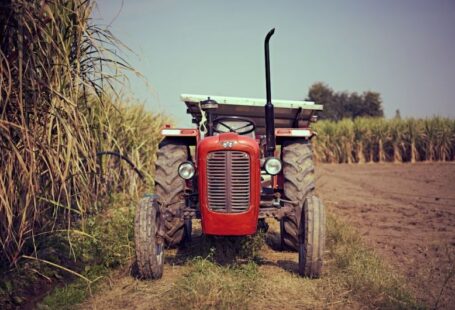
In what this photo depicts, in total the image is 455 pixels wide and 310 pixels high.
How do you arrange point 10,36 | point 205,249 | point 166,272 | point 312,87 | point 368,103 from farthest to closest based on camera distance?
point 312,87 → point 368,103 → point 205,249 → point 166,272 → point 10,36

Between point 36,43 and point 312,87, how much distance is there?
4891 cm

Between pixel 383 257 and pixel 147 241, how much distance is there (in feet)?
7.88

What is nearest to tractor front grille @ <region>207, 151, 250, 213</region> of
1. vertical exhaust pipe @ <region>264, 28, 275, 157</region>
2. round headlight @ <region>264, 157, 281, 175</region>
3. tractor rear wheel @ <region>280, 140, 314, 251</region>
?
round headlight @ <region>264, 157, 281, 175</region>

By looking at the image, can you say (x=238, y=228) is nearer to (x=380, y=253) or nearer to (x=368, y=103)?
(x=380, y=253)

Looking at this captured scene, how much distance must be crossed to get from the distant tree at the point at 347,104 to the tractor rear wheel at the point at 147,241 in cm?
4150

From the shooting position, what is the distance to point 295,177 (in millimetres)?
4281

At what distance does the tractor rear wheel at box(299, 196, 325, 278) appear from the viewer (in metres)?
3.61

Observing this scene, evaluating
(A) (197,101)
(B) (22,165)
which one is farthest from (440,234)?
(B) (22,165)

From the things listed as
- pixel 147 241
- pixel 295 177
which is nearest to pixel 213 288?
pixel 147 241

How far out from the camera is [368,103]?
149ft

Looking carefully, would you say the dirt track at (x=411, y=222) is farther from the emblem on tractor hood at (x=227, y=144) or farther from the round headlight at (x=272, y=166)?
the emblem on tractor hood at (x=227, y=144)

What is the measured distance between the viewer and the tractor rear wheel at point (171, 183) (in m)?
4.32

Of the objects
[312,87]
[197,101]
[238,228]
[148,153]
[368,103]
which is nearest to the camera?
[238,228]

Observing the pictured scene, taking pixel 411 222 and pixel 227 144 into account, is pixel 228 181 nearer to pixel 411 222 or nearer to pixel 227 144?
pixel 227 144
